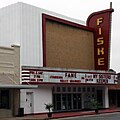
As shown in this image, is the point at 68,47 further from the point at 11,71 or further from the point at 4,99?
the point at 4,99

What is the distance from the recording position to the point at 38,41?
3691cm

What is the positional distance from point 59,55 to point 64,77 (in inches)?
127

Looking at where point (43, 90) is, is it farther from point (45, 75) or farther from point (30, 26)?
point (30, 26)

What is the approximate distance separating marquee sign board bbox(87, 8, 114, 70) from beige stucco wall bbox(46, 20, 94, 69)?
2.27ft

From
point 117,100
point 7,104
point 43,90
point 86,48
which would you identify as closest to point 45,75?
point 43,90

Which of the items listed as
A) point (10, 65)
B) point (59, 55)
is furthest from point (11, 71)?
point (59, 55)

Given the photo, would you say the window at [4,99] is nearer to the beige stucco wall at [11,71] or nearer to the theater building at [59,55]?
the beige stucco wall at [11,71]

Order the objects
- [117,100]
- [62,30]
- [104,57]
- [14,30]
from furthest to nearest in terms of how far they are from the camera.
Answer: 1. [117,100]
2. [104,57]
3. [62,30]
4. [14,30]

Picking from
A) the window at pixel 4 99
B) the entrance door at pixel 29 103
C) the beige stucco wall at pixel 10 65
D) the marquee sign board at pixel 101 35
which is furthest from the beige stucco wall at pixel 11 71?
the marquee sign board at pixel 101 35

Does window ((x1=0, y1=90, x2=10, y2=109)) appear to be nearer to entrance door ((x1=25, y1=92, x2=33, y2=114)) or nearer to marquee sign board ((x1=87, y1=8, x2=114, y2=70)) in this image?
entrance door ((x1=25, y1=92, x2=33, y2=114))

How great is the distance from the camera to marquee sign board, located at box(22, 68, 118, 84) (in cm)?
3378

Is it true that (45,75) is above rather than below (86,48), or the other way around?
below

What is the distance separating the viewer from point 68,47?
40.8m

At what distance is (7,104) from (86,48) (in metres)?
14.3
